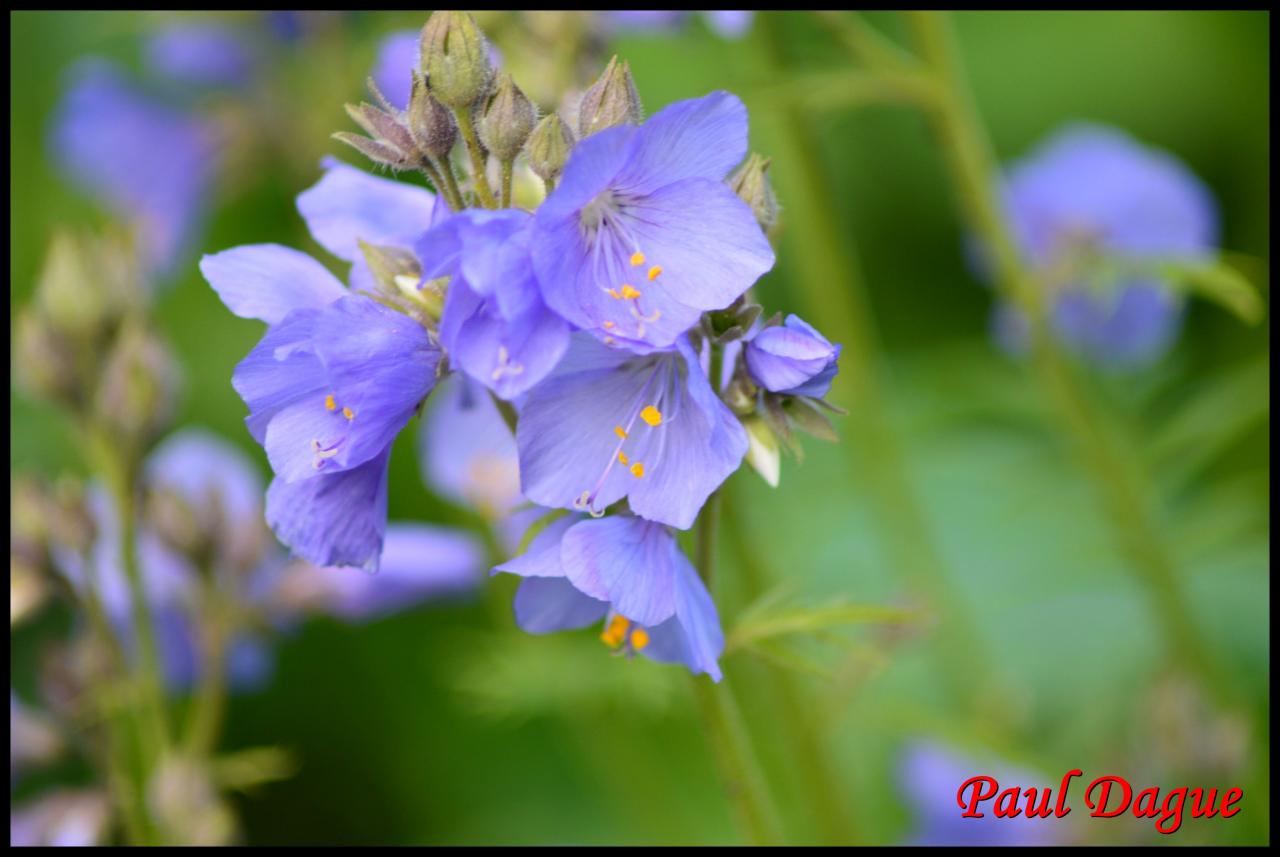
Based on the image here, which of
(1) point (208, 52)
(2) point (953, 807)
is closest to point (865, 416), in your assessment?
(2) point (953, 807)

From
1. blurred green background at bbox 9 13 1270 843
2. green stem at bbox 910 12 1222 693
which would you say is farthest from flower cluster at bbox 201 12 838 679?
green stem at bbox 910 12 1222 693

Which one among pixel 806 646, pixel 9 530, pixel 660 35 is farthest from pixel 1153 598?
pixel 9 530

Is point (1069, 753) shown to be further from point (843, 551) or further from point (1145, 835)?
point (843, 551)

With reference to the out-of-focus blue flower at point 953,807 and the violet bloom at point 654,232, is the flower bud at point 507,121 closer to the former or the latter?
the violet bloom at point 654,232

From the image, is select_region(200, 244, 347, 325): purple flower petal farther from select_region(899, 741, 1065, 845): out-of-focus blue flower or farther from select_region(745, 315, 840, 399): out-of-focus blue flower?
select_region(899, 741, 1065, 845): out-of-focus blue flower

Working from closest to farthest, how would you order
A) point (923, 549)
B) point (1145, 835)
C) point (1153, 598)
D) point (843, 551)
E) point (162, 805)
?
point (162, 805) → point (1145, 835) → point (1153, 598) → point (923, 549) → point (843, 551)

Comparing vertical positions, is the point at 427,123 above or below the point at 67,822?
above

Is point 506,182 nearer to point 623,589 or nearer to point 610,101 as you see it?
point 610,101
